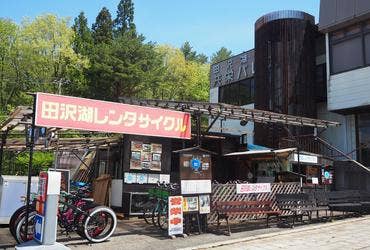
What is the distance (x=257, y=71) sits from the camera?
2516cm

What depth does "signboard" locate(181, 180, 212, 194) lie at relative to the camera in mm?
10945

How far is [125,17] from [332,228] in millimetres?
41015

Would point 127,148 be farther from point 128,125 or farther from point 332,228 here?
point 332,228

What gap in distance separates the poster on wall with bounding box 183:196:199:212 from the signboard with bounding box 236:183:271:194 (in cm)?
159

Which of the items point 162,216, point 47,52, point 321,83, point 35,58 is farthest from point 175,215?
point 47,52

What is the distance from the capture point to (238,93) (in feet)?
101

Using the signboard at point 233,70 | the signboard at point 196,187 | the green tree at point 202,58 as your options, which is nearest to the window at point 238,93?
the signboard at point 233,70

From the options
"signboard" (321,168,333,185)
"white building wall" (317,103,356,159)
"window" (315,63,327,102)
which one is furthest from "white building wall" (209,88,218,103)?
"signboard" (321,168,333,185)

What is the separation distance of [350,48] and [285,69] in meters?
3.56

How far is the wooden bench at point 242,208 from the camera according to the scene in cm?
1134

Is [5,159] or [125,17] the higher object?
[125,17]

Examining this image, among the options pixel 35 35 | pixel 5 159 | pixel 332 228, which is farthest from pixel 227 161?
pixel 35 35

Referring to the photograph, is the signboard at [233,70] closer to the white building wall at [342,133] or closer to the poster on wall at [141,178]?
the white building wall at [342,133]

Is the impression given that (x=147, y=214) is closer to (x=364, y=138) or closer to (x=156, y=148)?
(x=156, y=148)
